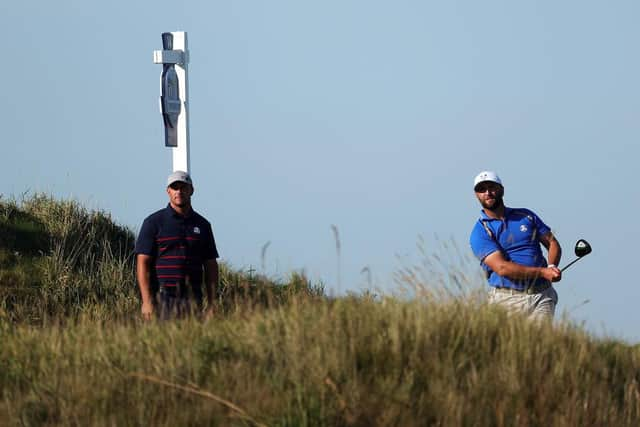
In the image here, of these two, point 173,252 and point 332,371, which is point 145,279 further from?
point 332,371

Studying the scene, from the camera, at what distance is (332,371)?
6551 millimetres

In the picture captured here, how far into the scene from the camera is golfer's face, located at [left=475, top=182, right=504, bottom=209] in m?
10.8

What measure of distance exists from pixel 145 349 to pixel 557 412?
2.92m

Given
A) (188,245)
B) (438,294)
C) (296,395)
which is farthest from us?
(188,245)

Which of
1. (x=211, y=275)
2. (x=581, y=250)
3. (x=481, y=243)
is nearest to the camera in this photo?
(x=211, y=275)

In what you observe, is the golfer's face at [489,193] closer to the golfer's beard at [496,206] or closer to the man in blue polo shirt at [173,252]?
the golfer's beard at [496,206]

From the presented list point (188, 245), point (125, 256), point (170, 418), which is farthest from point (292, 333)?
point (125, 256)

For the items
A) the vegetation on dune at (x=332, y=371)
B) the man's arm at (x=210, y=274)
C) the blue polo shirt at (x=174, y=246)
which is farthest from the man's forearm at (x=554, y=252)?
the blue polo shirt at (x=174, y=246)

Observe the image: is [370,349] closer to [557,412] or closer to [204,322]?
[557,412]

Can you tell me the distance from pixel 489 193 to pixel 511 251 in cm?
67

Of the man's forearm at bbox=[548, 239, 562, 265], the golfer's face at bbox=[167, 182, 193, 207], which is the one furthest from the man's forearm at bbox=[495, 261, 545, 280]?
the golfer's face at bbox=[167, 182, 193, 207]

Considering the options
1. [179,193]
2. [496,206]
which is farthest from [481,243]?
[179,193]

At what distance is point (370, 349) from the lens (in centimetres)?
689

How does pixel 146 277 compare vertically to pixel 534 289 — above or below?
above
